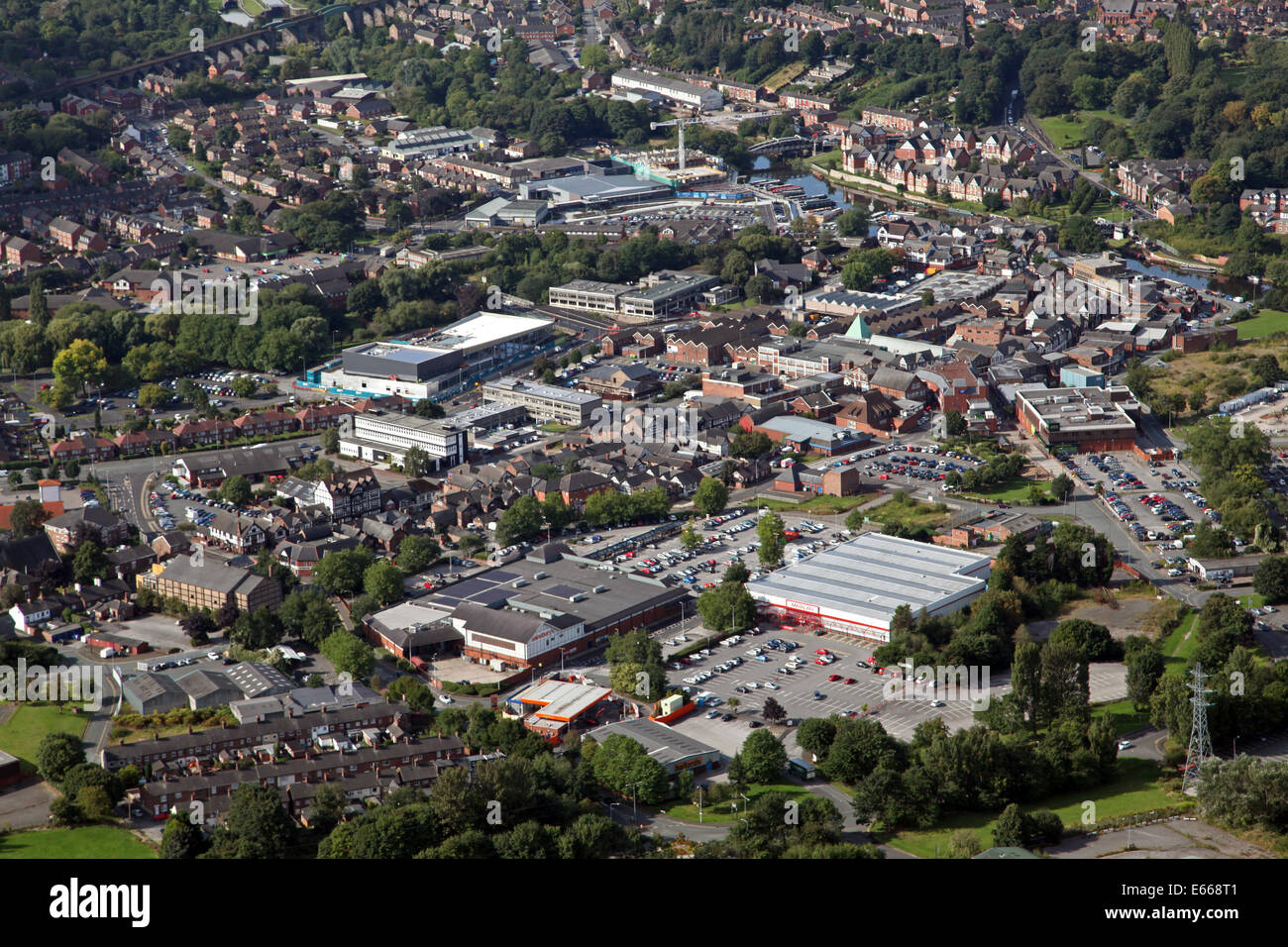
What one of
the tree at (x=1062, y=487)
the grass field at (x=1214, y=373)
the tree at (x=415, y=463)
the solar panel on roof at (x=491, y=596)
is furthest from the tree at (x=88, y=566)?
the grass field at (x=1214, y=373)

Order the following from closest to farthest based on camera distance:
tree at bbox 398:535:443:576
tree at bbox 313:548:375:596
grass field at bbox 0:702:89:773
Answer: grass field at bbox 0:702:89:773 < tree at bbox 313:548:375:596 < tree at bbox 398:535:443:576

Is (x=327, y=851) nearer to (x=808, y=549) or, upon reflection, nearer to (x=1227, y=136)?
(x=808, y=549)

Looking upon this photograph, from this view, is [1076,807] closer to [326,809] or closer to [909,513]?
[326,809]

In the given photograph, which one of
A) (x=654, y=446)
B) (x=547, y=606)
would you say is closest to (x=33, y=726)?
(x=547, y=606)

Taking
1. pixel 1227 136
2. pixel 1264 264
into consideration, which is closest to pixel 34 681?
pixel 1264 264

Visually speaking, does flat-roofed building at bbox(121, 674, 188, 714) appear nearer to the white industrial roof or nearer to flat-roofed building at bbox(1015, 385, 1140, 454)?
the white industrial roof

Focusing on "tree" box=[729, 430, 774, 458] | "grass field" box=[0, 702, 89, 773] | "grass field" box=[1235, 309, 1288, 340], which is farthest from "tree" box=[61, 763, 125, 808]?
"grass field" box=[1235, 309, 1288, 340]
